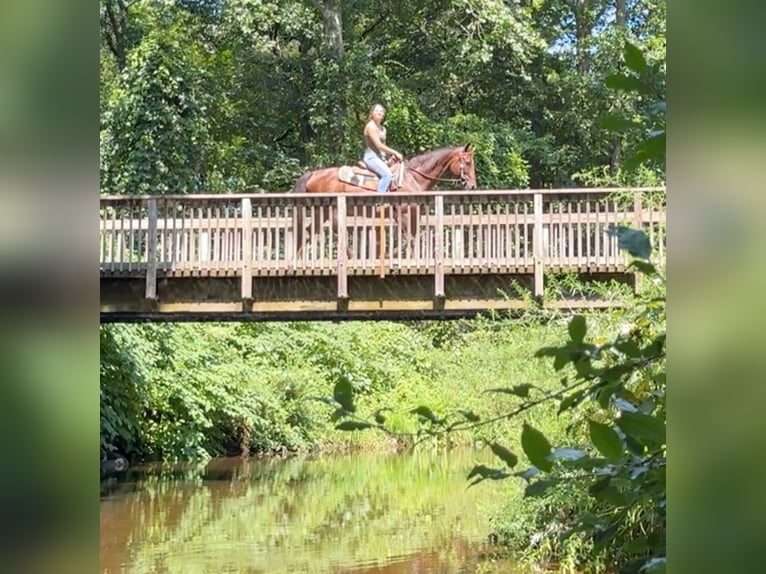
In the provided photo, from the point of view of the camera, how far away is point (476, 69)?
72.0 ft

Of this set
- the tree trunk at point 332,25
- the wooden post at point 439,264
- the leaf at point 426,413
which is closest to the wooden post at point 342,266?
the wooden post at point 439,264

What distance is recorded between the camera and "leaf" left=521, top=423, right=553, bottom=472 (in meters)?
0.84

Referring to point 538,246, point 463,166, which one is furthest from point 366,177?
point 538,246

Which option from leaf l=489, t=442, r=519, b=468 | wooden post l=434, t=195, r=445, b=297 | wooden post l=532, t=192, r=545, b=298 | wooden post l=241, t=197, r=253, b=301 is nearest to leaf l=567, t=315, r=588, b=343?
leaf l=489, t=442, r=519, b=468

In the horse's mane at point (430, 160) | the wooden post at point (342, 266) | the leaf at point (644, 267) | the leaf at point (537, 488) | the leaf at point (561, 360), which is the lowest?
the leaf at point (537, 488)

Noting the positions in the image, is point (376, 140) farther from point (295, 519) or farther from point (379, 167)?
point (295, 519)

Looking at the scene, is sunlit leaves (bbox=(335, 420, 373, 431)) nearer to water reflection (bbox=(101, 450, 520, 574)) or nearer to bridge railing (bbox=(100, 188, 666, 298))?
water reflection (bbox=(101, 450, 520, 574))

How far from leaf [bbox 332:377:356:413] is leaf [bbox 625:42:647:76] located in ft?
1.20

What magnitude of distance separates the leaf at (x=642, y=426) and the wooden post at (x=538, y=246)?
9.18 meters

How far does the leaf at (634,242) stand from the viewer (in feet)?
2.50

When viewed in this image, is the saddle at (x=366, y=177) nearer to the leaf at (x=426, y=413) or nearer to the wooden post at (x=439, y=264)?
the wooden post at (x=439, y=264)
